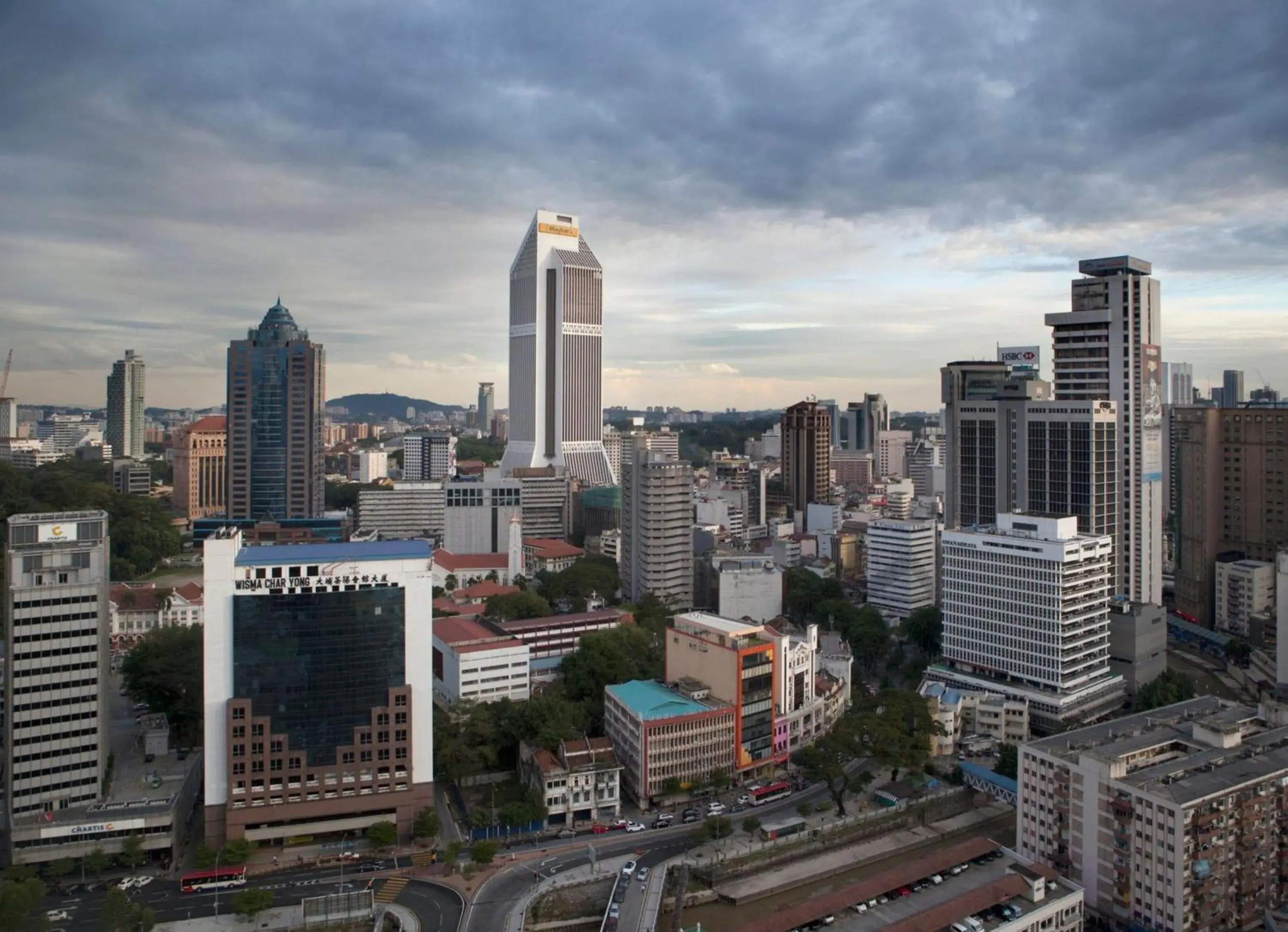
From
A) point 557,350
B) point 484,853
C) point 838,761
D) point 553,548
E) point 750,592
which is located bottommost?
point 484,853

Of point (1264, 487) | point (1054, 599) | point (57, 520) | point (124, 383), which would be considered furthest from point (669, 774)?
point (124, 383)

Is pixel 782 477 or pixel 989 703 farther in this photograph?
pixel 782 477

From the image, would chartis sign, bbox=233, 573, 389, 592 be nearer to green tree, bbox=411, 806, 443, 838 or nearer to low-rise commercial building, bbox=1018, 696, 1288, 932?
green tree, bbox=411, 806, 443, 838

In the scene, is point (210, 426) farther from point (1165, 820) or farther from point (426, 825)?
point (1165, 820)

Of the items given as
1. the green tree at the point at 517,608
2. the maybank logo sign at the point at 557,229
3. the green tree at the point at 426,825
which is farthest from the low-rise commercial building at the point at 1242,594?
the maybank logo sign at the point at 557,229

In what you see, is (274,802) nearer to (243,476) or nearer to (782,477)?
(243,476)

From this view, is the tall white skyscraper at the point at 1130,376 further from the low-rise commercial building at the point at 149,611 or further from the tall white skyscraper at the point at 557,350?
the low-rise commercial building at the point at 149,611

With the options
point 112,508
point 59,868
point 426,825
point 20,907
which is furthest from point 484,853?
point 112,508
